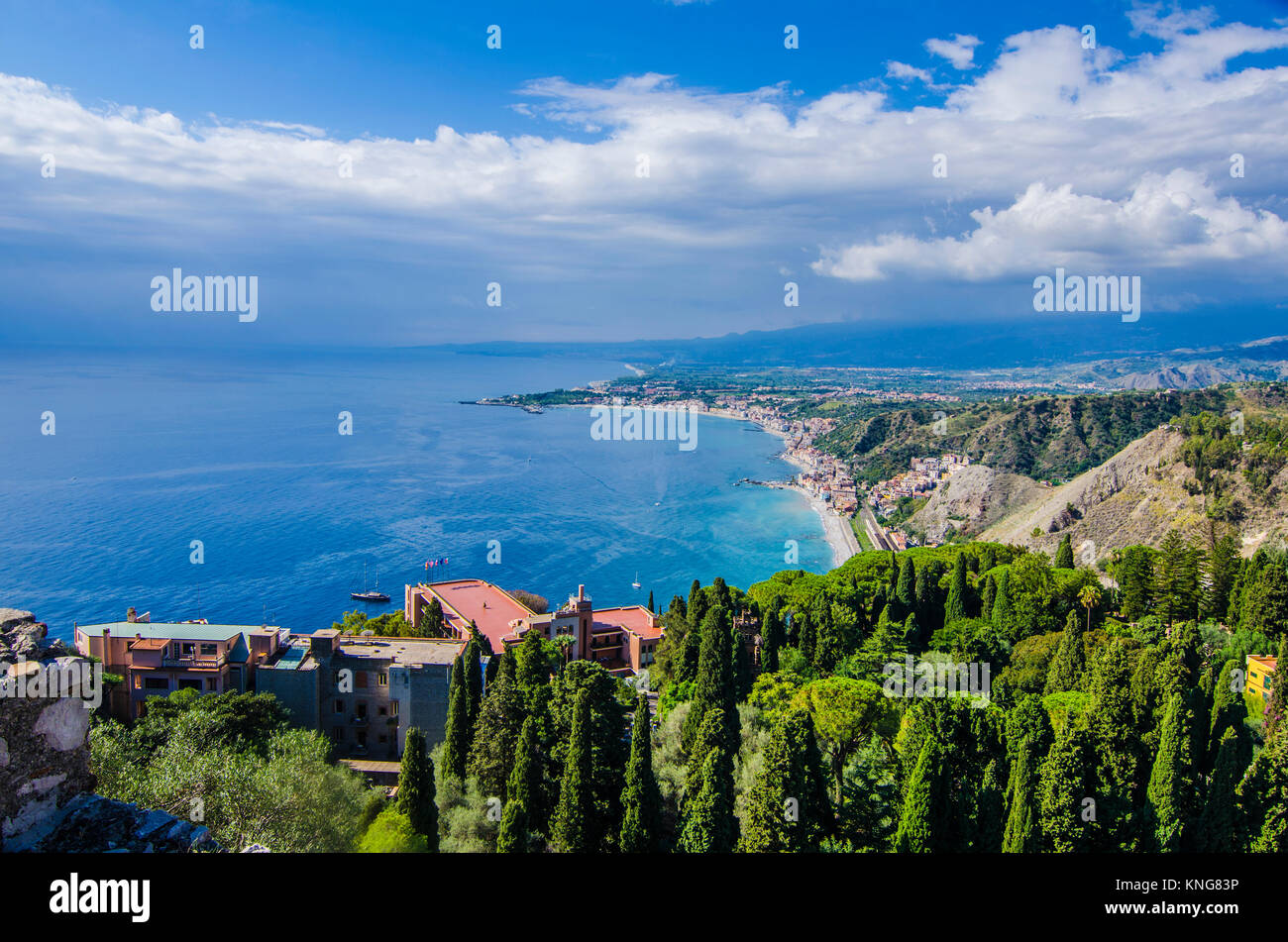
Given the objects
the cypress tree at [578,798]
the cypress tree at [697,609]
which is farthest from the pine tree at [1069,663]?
the cypress tree at [578,798]

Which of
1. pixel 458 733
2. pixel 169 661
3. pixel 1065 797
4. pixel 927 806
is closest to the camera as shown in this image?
pixel 927 806

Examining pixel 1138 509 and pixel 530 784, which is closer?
pixel 530 784

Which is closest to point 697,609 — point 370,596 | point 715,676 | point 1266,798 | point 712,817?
point 715,676

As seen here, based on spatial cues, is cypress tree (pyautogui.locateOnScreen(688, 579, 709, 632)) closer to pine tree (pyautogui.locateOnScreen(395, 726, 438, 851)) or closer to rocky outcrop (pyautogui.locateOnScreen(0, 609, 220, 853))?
pine tree (pyautogui.locateOnScreen(395, 726, 438, 851))

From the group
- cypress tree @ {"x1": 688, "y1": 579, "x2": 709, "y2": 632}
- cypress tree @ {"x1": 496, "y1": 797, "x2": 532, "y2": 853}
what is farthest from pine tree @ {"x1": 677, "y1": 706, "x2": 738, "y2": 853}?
cypress tree @ {"x1": 688, "y1": 579, "x2": 709, "y2": 632}

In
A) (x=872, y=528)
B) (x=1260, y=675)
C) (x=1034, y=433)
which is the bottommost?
(x=872, y=528)

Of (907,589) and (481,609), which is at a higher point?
(907,589)

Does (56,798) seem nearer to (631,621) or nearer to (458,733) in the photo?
(458,733)
